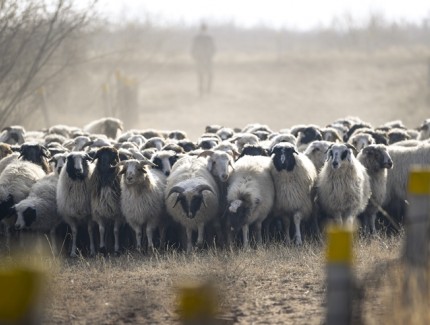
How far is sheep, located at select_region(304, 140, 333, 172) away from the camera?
1498cm

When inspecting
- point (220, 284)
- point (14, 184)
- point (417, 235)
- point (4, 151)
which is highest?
point (4, 151)

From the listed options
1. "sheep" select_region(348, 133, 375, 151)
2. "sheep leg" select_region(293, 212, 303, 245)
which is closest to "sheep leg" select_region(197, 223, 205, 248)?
"sheep leg" select_region(293, 212, 303, 245)

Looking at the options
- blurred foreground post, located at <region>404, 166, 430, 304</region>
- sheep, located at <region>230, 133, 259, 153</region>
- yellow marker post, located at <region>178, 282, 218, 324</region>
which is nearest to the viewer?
yellow marker post, located at <region>178, 282, 218, 324</region>

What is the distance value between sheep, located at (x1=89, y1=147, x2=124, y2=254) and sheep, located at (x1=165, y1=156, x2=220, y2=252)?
800 millimetres

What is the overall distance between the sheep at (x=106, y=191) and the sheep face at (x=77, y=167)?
0.68 ft

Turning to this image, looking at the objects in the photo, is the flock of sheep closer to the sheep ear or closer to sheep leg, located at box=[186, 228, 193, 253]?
sheep leg, located at box=[186, 228, 193, 253]

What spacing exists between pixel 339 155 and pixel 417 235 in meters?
6.80

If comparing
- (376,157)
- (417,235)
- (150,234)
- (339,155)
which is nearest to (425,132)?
(376,157)

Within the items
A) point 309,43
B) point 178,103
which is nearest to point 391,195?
point 178,103

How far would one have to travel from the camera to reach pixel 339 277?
17.3ft

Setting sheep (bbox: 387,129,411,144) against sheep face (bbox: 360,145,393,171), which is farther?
sheep (bbox: 387,129,411,144)

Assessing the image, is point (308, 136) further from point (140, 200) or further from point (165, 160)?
point (140, 200)

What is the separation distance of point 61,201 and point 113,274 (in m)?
3.27

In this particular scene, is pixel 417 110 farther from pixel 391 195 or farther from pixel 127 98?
pixel 391 195
